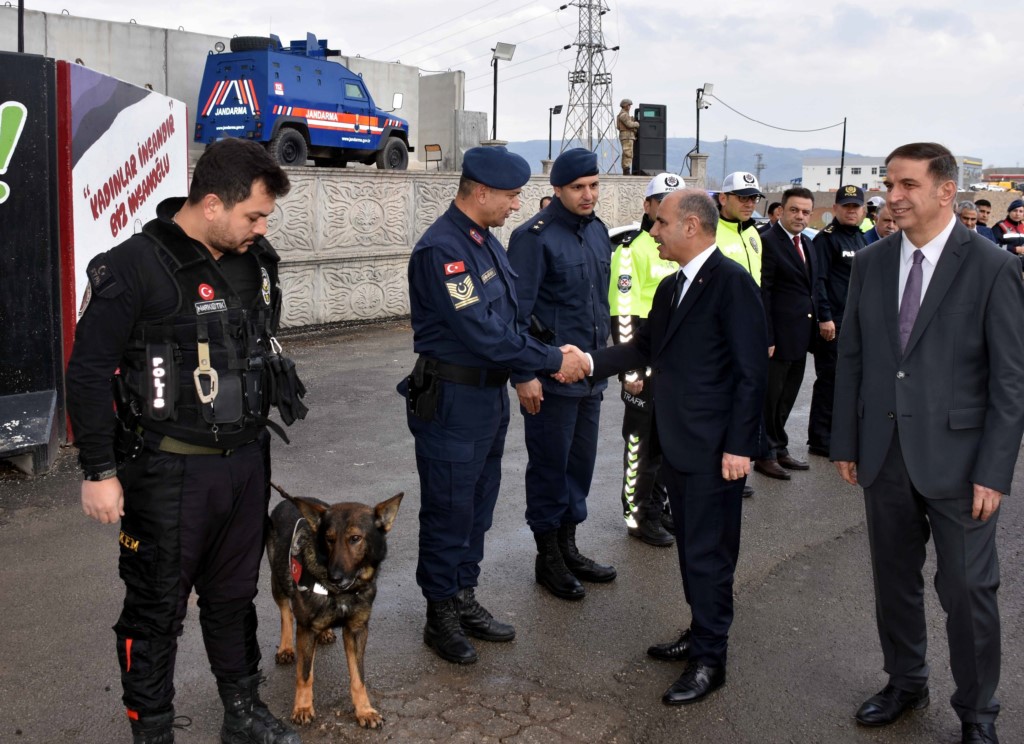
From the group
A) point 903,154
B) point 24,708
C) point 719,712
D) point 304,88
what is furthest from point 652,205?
point 304,88

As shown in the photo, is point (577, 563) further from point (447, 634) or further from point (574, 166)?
point (574, 166)

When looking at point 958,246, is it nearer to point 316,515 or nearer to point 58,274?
point 316,515

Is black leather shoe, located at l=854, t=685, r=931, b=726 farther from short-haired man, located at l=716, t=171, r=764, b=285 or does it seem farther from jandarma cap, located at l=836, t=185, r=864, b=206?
jandarma cap, located at l=836, t=185, r=864, b=206

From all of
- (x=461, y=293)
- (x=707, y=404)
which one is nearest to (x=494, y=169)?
(x=461, y=293)

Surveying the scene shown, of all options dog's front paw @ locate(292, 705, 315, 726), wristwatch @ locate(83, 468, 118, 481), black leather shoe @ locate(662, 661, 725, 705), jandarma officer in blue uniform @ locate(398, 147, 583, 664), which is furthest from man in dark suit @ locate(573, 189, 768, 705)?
wristwatch @ locate(83, 468, 118, 481)

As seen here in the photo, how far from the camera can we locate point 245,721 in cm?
327

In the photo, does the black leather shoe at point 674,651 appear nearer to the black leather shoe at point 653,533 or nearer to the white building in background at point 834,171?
the black leather shoe at point 653,533

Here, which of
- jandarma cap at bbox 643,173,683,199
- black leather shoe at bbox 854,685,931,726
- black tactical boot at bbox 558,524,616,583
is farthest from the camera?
jandarma cap at bbox 643,173,683,199

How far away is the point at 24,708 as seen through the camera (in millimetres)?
3488

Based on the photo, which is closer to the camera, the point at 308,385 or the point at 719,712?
the point at 719,712

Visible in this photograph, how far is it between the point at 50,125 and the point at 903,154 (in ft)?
18.7

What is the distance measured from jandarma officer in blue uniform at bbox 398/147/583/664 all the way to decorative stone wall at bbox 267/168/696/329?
8.46 m

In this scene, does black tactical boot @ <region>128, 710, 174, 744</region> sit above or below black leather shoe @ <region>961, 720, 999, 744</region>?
above

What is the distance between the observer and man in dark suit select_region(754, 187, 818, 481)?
705 cm
